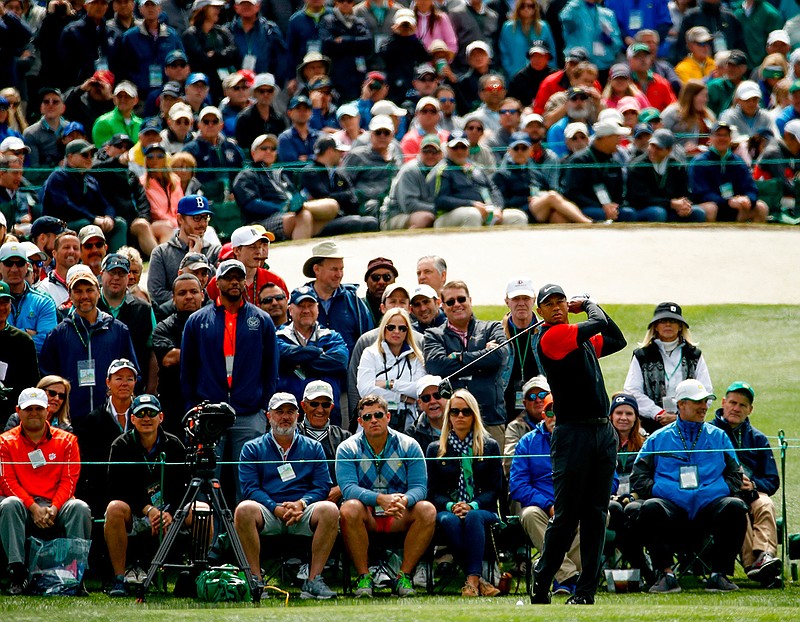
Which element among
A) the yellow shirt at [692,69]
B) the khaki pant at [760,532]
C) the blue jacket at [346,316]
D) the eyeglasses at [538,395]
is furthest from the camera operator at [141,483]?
Answer: the yellow shirt at [692,69]

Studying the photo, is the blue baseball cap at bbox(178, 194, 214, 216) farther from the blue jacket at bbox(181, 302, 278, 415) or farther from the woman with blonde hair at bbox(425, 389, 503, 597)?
the woman with blonde hair at bbox(425, 389, 503, 597)

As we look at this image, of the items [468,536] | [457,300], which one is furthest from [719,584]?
[457,300]

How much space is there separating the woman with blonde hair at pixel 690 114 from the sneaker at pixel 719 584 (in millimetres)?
8905

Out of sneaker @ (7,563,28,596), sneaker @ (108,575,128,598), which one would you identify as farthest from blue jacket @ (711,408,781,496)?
sneaker @ (7,563,28,596)

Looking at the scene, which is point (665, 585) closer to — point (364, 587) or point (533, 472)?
point (533, 472)

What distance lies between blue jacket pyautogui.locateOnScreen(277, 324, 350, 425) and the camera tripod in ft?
7.30

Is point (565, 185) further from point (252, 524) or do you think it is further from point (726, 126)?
point (252, 524)

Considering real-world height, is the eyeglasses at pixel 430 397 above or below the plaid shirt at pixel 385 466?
above

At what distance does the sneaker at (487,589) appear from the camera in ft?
37.0

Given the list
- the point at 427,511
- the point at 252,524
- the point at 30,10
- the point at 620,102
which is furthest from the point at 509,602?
the point at 30,10

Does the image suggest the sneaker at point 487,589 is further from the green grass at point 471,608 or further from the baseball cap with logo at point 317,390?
the baseball cap with logo at point 317,390

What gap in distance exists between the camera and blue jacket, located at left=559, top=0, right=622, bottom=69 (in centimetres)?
2212

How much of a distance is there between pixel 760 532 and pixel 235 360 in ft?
13.3

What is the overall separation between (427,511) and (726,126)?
8547 millimetres
